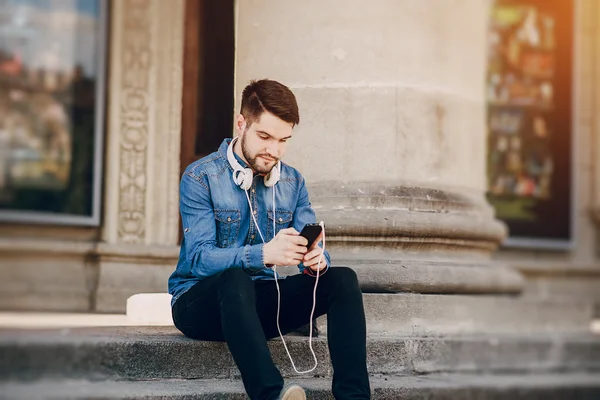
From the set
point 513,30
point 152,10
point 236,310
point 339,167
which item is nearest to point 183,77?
point 152,10

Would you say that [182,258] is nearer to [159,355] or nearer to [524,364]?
[159,355]

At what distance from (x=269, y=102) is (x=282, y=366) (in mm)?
1336

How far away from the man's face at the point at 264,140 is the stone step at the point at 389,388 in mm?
1030

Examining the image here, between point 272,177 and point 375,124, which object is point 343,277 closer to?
point 272,177

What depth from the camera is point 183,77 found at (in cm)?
939

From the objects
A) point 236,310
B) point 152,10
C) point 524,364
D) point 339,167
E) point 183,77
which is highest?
point 152,10

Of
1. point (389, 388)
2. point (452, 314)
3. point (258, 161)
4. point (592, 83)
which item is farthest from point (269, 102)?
point (592, 83)

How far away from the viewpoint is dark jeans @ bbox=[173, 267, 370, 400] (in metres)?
4.27

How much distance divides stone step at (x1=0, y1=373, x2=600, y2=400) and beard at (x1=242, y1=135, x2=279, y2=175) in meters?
1.00

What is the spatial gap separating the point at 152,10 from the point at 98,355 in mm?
5217

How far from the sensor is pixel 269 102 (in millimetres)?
4703

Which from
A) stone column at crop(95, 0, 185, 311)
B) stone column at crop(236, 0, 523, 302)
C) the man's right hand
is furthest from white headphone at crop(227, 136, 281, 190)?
stone column at crop(95, 0, 185, 311)

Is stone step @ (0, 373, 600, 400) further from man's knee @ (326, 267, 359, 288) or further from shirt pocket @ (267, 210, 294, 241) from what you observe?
shirt pocket @ (267, 210, 294, 241)

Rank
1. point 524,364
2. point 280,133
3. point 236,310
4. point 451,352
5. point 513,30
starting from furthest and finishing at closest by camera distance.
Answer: point 513,30, point 524,364, point 451,352, point 280,133, point 236,310
